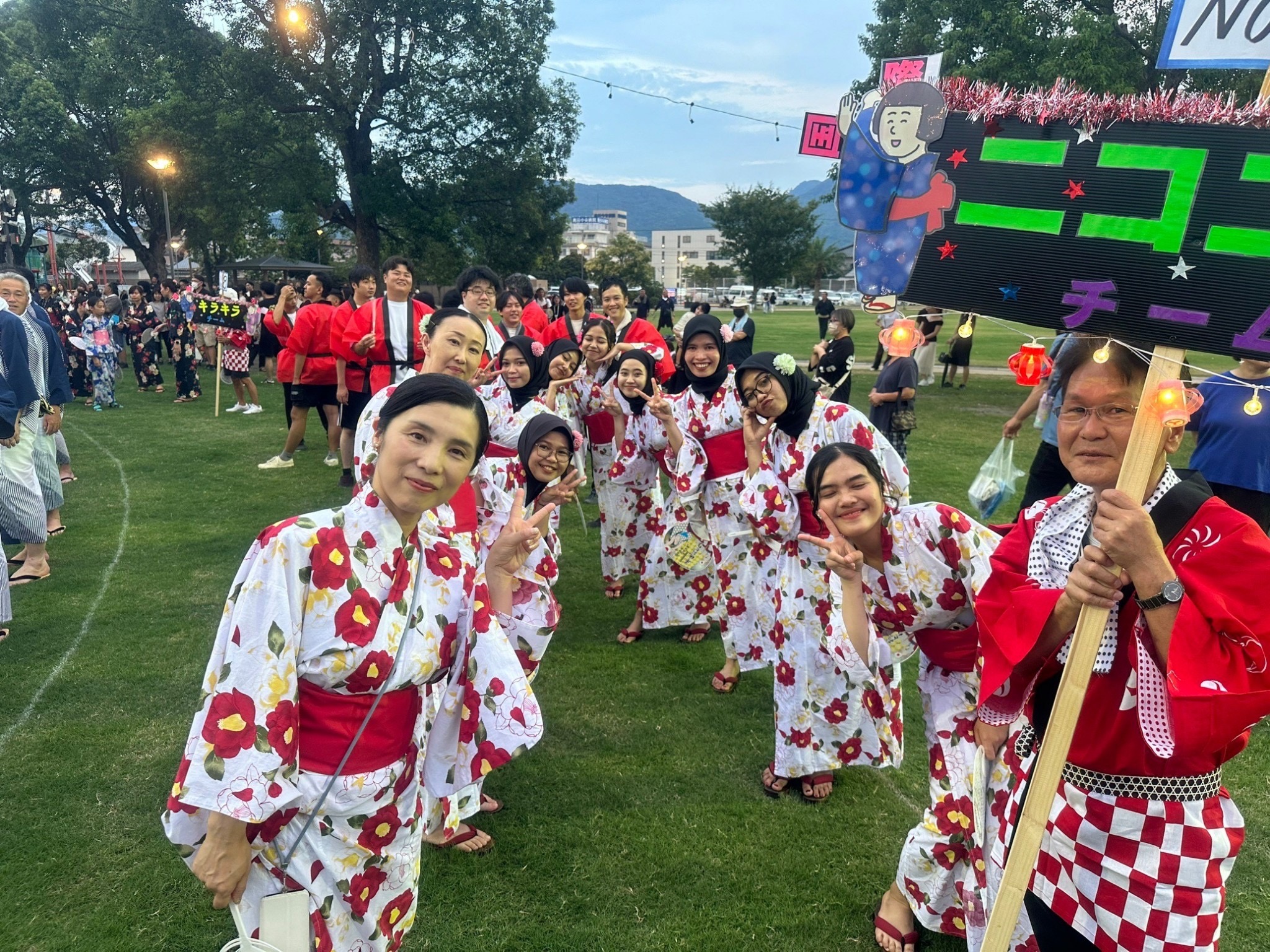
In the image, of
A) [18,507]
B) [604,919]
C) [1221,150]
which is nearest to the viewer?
[1221,150]

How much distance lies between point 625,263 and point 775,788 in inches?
2202

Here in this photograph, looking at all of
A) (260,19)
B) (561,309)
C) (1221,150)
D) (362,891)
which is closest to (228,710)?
(362,891)

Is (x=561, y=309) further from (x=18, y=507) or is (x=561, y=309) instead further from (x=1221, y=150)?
(x=1221, y=150)

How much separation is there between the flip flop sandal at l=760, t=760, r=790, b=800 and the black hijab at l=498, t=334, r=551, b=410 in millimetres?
2608

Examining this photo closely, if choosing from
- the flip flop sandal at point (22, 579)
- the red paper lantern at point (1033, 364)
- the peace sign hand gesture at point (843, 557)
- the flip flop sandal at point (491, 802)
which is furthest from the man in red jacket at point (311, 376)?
the red paper lantern at point (1033, 364)

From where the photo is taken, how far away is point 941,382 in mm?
17672

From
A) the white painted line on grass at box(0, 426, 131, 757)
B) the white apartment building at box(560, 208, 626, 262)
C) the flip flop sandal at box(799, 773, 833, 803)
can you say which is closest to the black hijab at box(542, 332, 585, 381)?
the flip flop sandal at box(799, 773, 833, 803)

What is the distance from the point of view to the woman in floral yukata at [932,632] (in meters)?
2.49

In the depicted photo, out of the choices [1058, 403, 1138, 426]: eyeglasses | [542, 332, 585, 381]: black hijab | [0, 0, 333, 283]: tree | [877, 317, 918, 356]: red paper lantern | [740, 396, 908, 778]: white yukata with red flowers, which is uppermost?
[0, 0, 333, 283]: tree

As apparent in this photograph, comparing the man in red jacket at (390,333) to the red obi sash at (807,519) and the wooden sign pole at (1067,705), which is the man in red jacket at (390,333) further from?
the wooden sign pole at (1067,705)

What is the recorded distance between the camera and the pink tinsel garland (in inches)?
58.1

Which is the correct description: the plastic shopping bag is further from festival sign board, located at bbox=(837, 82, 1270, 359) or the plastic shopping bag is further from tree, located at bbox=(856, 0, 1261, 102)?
tree, located at bbox=(856, 0, 1261, 102)

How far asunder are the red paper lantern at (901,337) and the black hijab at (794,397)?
2.08 meters

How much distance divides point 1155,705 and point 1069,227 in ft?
3.20
